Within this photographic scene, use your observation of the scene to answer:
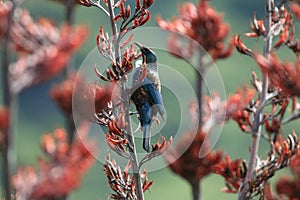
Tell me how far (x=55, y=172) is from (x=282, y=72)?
2.41 metres

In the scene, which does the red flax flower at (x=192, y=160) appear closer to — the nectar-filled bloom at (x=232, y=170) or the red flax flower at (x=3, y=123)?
the nectar-filled bloom at (x=232, y=170)

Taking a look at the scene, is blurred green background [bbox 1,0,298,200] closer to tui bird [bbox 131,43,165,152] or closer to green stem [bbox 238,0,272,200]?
green stem [bbox 238,0,272,200]

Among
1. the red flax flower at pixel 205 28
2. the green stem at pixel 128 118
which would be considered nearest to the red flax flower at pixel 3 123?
the green stem at pixel 128 118

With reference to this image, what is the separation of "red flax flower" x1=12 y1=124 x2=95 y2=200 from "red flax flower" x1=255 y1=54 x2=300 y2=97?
2062mm

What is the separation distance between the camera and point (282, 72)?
3.54m

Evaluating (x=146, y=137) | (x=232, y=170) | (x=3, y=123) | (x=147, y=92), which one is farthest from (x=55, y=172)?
(x=147, y=92)

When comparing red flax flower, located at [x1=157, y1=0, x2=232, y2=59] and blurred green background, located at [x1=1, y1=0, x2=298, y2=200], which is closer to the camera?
red flax flower, located at [x1=157, y1=0, x2=232, y2=59]

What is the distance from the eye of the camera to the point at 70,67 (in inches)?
241

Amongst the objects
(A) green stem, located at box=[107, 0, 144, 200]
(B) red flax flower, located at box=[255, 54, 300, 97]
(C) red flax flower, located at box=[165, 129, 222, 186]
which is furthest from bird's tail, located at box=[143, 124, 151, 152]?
(C) red flax flower, located at box=[165, 129, 222, 186]

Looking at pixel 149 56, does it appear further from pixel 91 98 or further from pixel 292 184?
pixel 292 184

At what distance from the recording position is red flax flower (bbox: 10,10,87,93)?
15.4 feet

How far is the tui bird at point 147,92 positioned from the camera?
3.92 meters

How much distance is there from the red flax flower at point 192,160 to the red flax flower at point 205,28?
173 centimetres

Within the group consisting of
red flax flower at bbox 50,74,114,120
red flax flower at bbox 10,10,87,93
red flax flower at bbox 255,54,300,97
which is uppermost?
red flax flower at bbox 10,10,87,93
